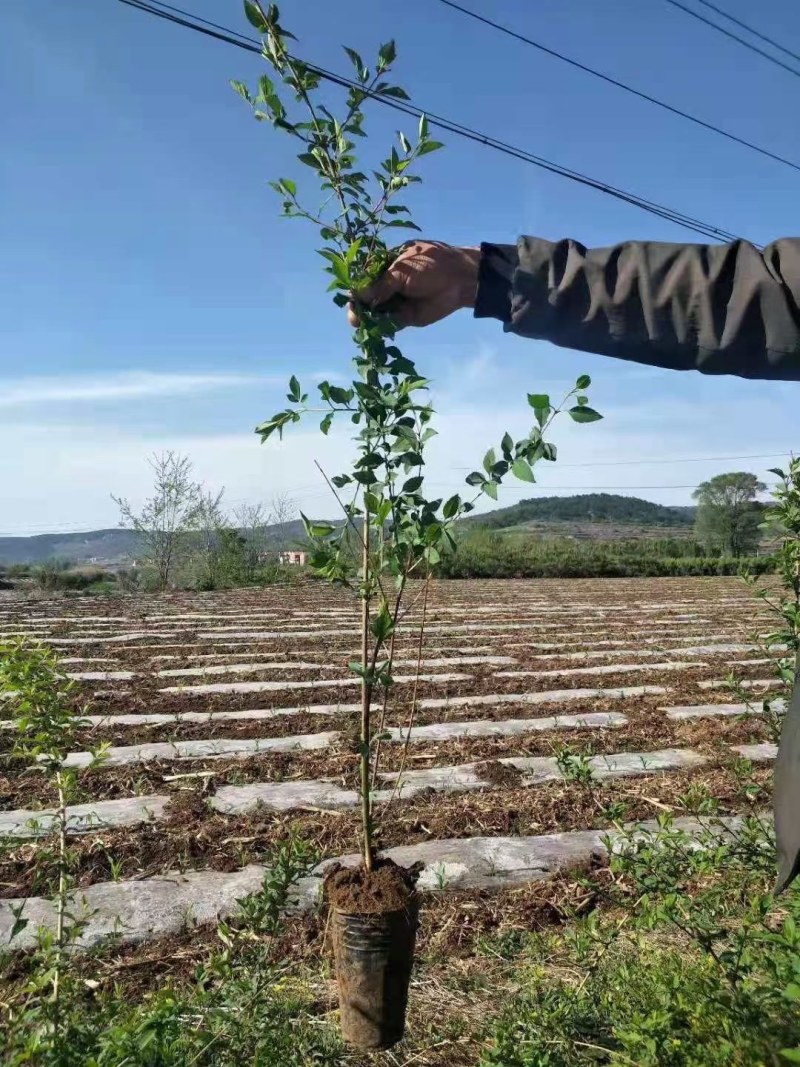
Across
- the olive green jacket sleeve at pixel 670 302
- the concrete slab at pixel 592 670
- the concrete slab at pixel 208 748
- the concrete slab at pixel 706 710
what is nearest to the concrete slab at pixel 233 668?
the concrete slab at pixel 592 670

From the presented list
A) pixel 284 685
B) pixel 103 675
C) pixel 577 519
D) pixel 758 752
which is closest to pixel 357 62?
pixel 758 752

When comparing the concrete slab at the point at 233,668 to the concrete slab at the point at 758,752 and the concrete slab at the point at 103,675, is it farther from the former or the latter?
the concrete slab at the point at 758,752

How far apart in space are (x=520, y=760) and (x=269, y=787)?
1452 millimetres

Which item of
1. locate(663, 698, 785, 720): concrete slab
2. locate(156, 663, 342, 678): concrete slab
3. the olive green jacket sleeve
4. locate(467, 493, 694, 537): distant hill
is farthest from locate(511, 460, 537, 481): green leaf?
locate(467, 493, 694, 537): distant hill

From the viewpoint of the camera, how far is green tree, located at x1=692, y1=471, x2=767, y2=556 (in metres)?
62.5

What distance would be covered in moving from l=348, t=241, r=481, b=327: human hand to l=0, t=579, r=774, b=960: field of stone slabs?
2.94 ft

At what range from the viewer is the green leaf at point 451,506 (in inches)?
77.7

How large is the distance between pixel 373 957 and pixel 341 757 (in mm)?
2708

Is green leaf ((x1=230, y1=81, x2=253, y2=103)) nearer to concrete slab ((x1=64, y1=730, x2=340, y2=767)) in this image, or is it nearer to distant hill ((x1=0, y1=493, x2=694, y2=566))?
concrete slab ((x1=64, y1=730, x2=340, y2=767))

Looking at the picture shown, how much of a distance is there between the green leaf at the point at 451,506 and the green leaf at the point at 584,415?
13.6 inches

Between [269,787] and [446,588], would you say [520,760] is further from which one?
[446,588]

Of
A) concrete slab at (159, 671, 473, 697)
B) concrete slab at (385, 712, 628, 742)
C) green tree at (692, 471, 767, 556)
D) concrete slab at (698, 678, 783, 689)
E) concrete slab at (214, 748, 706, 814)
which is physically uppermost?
green tree at (692, 471, 767, 556)

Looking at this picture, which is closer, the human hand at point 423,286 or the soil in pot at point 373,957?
the human hand at point 423,286

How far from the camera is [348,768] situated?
14.6ft
